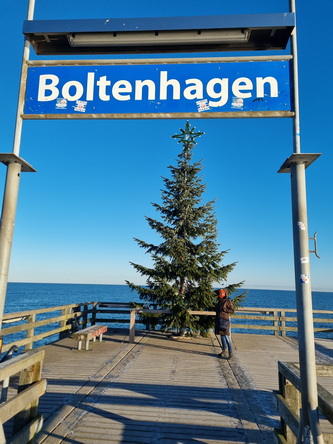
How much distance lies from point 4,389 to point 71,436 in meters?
1.07

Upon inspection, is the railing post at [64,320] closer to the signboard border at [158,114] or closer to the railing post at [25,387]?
the railing post at [25,387]

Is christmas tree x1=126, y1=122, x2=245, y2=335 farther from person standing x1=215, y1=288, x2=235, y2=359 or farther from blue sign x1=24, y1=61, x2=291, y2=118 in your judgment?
blue sign x1=24, y1=61, x2=291, y2=118

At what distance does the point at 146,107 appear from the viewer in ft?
11.9

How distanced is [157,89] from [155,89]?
0.07ft

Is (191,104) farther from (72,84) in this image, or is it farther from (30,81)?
(30,81)

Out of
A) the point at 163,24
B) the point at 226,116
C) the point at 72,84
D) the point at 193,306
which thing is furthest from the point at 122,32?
the point at 193,306

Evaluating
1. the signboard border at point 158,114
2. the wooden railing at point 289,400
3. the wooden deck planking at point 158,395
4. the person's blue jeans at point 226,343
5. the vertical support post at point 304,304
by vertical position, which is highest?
the signboard border at point 158,114

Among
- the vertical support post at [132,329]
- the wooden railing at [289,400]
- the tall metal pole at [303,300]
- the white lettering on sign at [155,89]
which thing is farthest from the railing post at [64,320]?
the tall metal pole at [303,300]

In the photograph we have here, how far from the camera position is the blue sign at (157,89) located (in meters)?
3.54

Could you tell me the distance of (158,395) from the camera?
219 inches

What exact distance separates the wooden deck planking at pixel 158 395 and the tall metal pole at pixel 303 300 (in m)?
1.62

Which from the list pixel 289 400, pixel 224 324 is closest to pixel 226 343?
pixel 224 324

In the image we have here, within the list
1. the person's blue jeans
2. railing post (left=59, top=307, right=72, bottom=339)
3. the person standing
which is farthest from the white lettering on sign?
railing post (left=59, top=307, right=72, bottom=339)

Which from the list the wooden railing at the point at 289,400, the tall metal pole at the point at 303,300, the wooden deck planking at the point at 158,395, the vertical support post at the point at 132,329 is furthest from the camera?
the vertical support post at the point at 132,329
